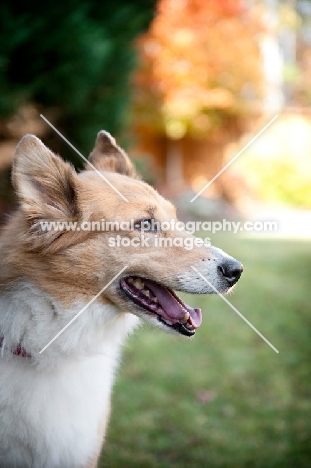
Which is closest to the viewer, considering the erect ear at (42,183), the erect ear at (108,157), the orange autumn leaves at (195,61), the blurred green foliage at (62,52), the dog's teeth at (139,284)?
the erect ear at (42,183)

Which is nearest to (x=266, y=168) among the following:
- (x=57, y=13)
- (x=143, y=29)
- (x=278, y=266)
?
(x=278, y=266)

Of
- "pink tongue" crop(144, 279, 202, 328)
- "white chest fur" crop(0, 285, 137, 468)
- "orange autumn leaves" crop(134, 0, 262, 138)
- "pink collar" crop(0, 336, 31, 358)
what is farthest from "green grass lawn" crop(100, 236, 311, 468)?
"orange autumn leaves" crop(134, 0, 262, 138)

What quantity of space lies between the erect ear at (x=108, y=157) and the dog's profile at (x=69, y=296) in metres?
0.47

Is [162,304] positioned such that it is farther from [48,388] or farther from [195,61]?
[195,61]

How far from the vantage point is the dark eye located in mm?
2740

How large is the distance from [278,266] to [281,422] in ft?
17.8

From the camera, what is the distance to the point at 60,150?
7.72m

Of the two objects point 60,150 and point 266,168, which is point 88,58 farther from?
point 266,168

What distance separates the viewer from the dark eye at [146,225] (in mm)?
2740

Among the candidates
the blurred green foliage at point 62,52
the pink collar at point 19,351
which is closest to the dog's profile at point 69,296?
the pink collar at point 19,351

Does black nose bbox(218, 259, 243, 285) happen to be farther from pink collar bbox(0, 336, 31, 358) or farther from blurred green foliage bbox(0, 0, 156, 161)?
blurred green foliage bbox(0, 0, 156, 161)

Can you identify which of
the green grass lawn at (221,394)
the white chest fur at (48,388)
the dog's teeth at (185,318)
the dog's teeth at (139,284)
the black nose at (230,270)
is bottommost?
the green grass lawn at (221,394)

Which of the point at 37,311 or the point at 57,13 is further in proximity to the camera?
the point at 57,13

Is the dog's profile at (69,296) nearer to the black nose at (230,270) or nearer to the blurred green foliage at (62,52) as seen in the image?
the black nose at (230,270)
